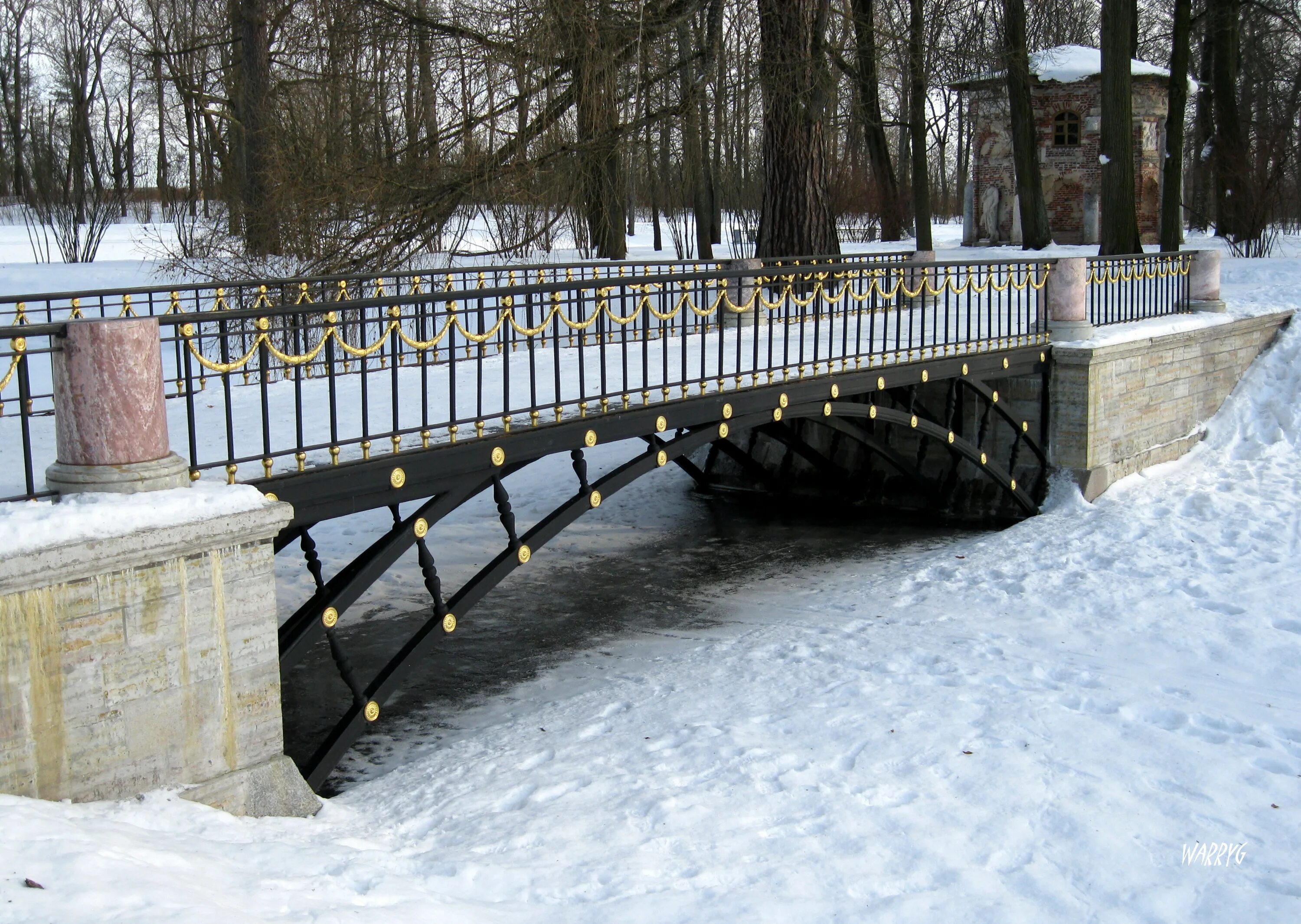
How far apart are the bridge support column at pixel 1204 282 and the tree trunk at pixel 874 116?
13.9 ft

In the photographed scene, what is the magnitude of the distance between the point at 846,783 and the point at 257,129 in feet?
36.6

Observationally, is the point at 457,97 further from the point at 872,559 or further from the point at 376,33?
the point at 872,559

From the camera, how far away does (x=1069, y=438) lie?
41.9 feet

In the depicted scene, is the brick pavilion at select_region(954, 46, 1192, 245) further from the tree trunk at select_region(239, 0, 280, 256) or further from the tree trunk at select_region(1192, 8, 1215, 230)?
the tree trunk at select_region(239, 0, 280, 256)

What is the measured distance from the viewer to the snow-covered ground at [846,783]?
Answer: 5.27 metres

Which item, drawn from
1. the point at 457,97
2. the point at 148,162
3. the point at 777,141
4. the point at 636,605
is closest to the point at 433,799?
the point at 636,605

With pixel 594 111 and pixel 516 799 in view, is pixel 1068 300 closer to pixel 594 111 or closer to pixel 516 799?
pixel 594 111

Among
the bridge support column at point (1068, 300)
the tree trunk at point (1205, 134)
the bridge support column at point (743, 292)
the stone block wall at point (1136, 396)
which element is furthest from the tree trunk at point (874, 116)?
the tree trunk at point (1205, 134)

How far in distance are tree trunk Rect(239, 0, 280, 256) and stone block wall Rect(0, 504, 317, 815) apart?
26.1ft

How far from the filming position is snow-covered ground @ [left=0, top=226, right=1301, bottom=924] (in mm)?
5273

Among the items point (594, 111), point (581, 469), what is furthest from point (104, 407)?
point (594, 111)

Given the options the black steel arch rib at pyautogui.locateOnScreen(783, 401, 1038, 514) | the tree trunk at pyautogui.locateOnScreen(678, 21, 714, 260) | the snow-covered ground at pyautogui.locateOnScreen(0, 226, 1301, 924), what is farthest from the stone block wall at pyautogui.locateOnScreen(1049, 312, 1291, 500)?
the tree trunk at pyautogui.locateOnScreen(678, 21, 714, 260)

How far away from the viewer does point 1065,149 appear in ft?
95.0

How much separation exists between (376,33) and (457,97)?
40.7 inches
